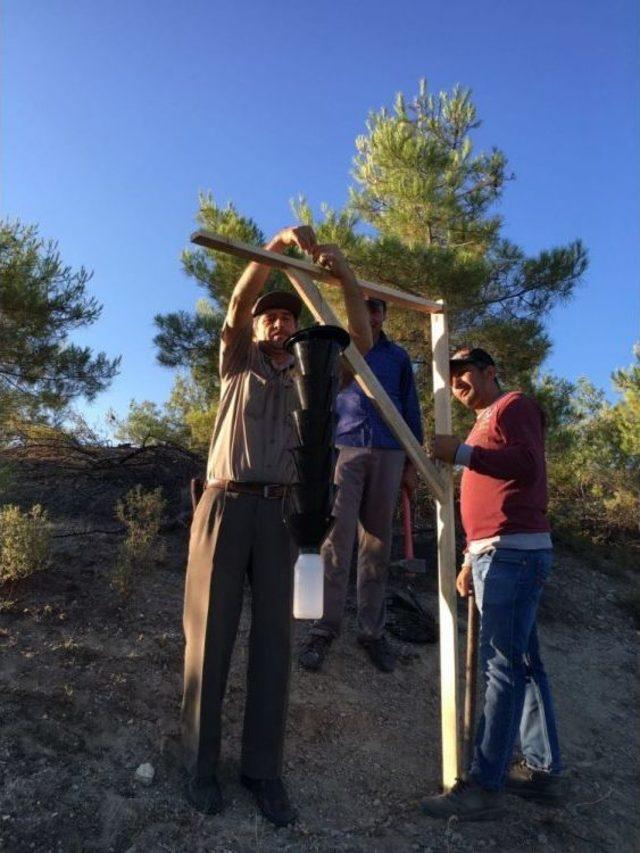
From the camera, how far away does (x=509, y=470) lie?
2.57 m

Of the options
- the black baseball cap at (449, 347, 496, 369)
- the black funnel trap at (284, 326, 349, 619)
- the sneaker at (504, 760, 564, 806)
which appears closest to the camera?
the black funnel trap at (284, 326, 349, 619)

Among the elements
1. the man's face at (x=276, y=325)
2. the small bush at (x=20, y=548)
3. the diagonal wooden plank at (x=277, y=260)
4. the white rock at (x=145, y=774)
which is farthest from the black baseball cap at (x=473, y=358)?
the small bush at (x=20, y=548)

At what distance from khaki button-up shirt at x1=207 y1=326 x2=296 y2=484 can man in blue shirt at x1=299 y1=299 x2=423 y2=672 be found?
1.01 meters

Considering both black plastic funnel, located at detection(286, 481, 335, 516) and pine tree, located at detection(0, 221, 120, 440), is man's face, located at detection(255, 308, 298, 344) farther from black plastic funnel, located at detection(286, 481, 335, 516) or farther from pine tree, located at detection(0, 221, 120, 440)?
pine tree, located at detection(0, 221, 120, 440)

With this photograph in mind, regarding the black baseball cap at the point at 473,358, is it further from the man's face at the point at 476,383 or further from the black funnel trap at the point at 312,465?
the black funnel trap at the point at 312,465

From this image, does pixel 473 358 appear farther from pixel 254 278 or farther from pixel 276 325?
pixel 254 278

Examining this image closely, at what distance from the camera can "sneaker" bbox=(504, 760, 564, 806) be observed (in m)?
2.77

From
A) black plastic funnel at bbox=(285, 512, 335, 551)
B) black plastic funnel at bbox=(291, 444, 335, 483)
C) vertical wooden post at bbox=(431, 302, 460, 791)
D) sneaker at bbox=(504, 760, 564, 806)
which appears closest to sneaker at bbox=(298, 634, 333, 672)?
vertical wooden post at bbox=(431, 302, 460, 791)

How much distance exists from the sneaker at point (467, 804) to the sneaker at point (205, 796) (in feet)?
2.83

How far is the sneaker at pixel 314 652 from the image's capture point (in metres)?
3.40

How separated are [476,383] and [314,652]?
1.75 meters

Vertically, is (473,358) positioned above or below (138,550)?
above

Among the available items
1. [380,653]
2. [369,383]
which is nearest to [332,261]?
[369,383]

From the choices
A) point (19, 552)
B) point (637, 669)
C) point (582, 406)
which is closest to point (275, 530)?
point (19, 552)
